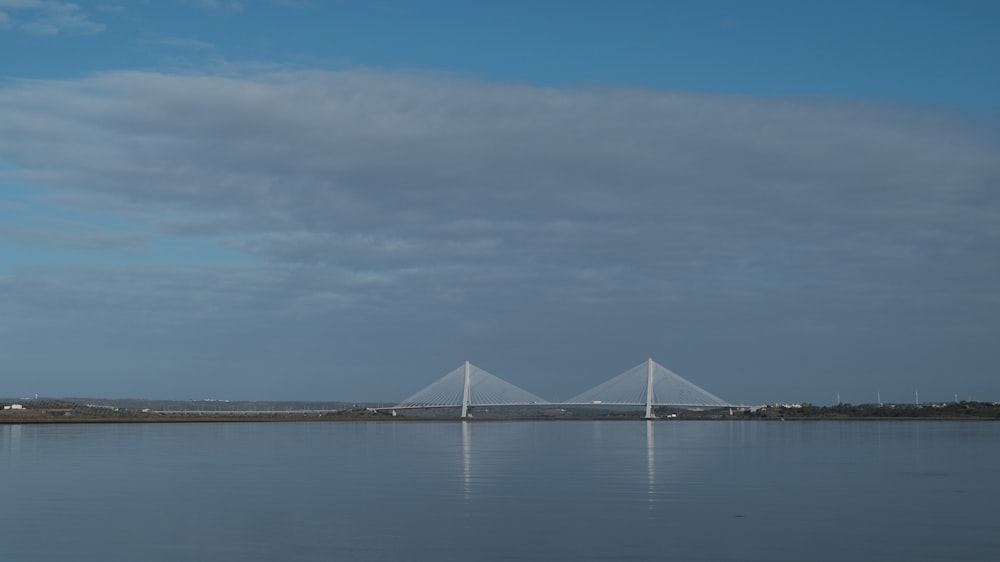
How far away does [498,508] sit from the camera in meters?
18.8

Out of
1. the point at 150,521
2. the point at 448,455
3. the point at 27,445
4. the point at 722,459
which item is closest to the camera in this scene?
the point at 150,521

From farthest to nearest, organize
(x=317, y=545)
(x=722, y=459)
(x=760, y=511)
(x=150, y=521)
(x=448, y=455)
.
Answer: (x=448, y=455) < (x=722, y=459) < (x=760, y=511) < (x=150, y=521) < (x=317, y=545)

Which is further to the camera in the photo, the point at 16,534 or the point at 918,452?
the point at 918,452

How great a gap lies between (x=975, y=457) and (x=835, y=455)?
432cm

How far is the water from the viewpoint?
1435cm

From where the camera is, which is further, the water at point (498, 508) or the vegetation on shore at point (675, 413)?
the vegetation on shore at point (675, 413)

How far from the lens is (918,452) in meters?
38.0

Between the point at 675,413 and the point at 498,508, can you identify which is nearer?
the point at 498,508

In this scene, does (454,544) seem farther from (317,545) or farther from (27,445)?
(27,445)

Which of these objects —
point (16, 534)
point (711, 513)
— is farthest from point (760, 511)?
point (16, 534)

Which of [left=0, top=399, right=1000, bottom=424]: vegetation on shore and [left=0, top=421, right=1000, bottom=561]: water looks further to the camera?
[left=0, top=399, right=1000, bottom=424]: vegetation on shore

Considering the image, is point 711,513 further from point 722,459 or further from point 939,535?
point 722,459

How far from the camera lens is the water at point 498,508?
47.1 ft

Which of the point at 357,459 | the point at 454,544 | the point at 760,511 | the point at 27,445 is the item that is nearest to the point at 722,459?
the point at 357,459
